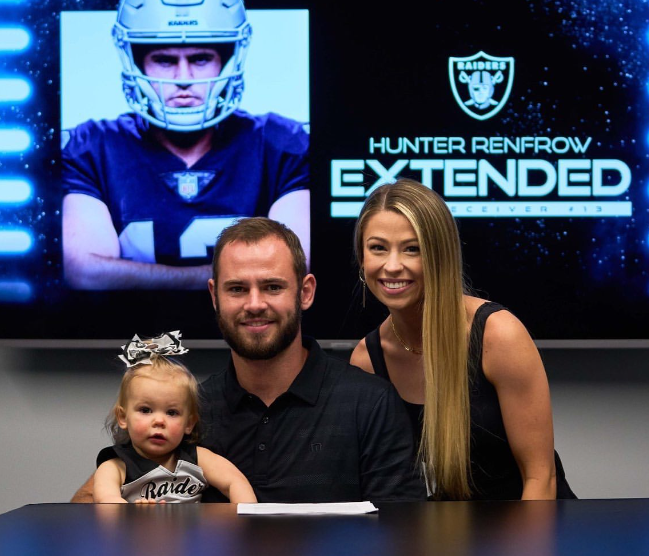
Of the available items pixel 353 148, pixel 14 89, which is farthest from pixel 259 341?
pixel 14 89

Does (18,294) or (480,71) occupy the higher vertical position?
(480,71)

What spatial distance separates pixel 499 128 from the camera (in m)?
3.98

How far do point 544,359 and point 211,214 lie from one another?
147cm

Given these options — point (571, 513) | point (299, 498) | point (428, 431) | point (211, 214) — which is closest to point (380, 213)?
point (428, 431)

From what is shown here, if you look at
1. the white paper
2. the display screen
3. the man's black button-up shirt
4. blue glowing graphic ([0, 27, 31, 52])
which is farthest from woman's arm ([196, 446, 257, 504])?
blue glowing graphic ([0, 27, 31, 52])

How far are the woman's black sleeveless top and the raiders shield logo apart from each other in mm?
1564

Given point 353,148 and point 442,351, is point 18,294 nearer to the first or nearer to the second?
point 353,148

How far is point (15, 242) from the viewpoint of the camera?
3.97 metres

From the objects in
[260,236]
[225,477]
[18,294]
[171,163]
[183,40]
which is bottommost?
[225,477]

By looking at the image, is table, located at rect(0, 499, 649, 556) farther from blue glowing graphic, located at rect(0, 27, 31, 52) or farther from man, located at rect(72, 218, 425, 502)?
blue glowing graphic, located at rect(0, 27, 31, 52)

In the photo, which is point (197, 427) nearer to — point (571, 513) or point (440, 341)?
point (440, 341)

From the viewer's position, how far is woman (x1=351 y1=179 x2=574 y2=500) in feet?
8.14

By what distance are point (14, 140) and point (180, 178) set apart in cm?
69

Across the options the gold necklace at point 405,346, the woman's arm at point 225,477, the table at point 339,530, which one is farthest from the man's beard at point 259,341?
the table at point 339,530
